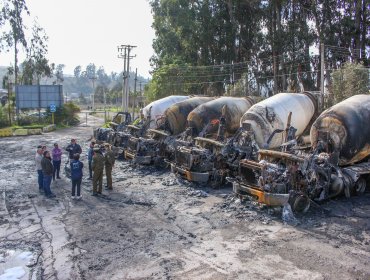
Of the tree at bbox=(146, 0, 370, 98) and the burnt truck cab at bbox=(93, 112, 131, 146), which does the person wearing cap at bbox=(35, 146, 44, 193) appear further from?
the tree at bbox=(146, 0, 370, 98)

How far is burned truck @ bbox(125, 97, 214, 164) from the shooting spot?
14.4 metres

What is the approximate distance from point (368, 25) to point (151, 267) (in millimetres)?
28614

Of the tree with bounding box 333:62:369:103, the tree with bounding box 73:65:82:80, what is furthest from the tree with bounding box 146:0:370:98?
the tree with bounding box 73:65:82:80

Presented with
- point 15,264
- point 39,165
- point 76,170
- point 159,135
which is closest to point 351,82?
point 159,135

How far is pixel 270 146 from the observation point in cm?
1170

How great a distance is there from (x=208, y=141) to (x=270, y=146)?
6.01 feet

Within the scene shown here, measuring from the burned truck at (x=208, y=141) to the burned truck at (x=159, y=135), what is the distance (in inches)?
47.6

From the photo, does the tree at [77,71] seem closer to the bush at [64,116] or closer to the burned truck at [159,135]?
the bush at [64,116]

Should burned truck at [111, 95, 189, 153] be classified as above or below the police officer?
above

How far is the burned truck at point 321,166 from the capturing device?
29.3ft

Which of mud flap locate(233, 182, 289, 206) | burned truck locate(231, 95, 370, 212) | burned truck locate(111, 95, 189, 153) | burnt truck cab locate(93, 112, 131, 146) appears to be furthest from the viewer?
burnt truck cab locate(93, 112, 131, 146)

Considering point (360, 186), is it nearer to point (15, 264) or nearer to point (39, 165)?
point (15, 264)

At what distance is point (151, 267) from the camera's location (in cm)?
636

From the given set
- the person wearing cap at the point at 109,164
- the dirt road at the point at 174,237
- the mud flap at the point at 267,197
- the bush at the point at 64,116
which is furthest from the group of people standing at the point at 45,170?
the bush at the point at 64,116
